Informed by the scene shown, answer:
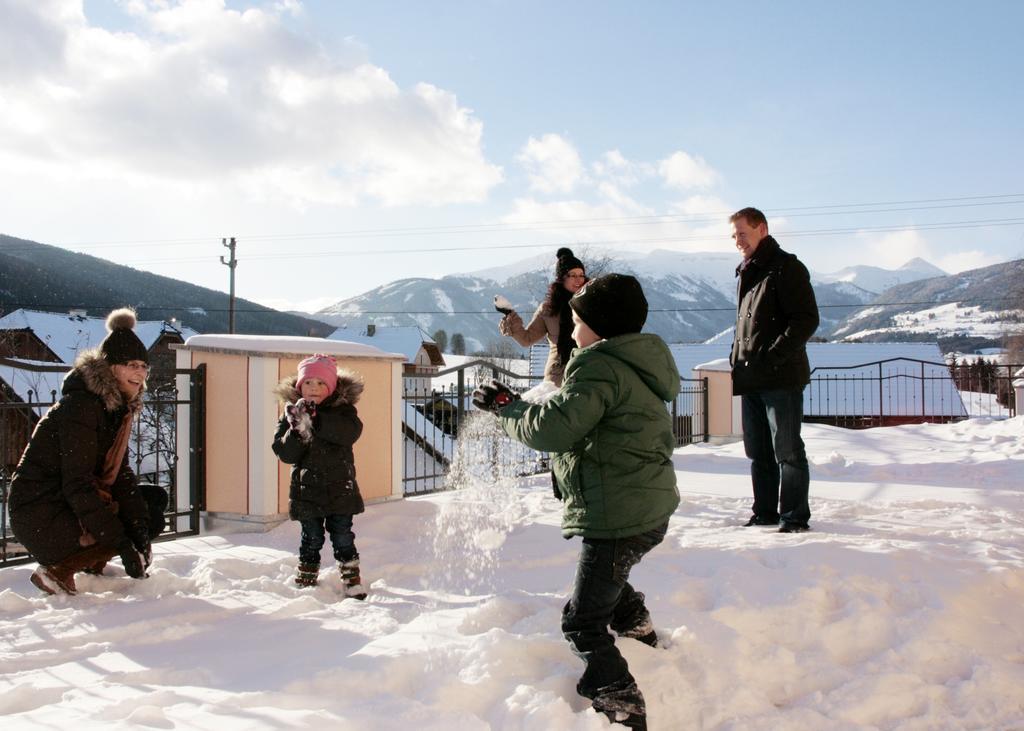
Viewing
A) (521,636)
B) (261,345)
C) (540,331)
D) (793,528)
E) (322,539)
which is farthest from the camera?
(261,345)

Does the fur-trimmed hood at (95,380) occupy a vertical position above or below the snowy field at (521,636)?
above

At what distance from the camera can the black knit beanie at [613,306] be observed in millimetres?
2770

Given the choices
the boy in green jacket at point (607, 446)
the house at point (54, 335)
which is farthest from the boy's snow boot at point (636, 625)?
the house at point (54, 335)

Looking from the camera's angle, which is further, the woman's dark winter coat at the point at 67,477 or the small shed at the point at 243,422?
the small shed at the point at 243,422

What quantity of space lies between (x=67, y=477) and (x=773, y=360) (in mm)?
3978

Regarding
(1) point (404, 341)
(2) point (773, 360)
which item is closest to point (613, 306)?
(2) point (773, 360)

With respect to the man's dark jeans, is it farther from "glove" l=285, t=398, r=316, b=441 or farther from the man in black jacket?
"glove" l=285, t=398, r=316, b=441

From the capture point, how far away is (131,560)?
416 cm

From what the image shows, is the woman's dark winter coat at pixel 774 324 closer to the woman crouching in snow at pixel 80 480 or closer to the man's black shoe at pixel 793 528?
the man's black shoe at pixel 793 528

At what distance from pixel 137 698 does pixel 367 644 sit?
0.86 meters

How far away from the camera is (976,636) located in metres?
3.41

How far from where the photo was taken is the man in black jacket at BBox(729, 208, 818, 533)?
4668mm

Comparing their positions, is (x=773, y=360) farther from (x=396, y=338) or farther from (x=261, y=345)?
(x=396, y=338)

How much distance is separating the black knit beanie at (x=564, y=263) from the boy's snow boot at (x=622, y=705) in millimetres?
3064
